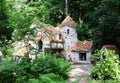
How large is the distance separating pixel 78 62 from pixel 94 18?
15.6ft

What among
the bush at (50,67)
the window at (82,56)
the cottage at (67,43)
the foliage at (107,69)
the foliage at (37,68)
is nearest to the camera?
the foliage at (107,69)

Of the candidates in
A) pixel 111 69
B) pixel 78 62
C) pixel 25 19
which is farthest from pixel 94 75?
pixel 78 62

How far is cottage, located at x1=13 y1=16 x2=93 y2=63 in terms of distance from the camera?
28891mm

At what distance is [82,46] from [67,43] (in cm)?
161

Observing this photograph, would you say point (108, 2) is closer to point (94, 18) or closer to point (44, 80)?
point (94, 18)

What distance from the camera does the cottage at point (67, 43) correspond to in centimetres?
2889

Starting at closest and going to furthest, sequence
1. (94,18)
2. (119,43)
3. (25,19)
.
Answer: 1. (25,19)
2. (119,43)
3. (94,18)

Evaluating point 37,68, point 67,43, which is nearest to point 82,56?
point 67,43

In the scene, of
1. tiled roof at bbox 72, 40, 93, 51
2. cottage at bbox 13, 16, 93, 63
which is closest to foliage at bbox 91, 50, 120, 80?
tiled roof at bbox 72, 40, 93, 51

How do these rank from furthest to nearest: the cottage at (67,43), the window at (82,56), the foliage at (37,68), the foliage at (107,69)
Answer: the window at (82,56), the cottage at (67,43), the foliage at (37,68), the foliage at (107,69)

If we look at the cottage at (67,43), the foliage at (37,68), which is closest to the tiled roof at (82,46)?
the cottage at (67,43)

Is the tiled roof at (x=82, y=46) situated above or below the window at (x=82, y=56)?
above

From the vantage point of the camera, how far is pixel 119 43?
26797mm

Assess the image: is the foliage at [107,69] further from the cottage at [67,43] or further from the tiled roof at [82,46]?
the cottage at [67,43]
